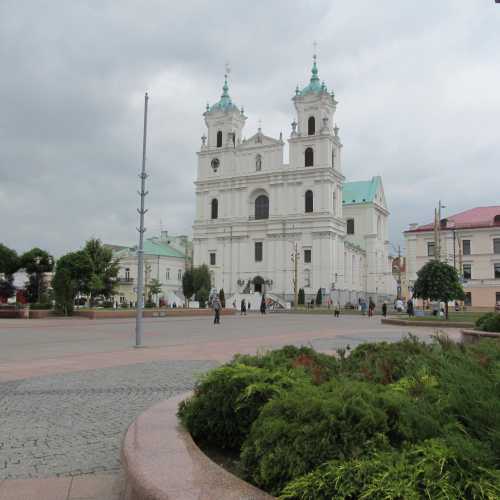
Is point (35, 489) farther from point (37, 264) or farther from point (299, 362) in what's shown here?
point (37, 264)

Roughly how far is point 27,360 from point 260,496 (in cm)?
1107

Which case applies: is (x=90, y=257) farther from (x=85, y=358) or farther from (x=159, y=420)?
(x=159, y=420)

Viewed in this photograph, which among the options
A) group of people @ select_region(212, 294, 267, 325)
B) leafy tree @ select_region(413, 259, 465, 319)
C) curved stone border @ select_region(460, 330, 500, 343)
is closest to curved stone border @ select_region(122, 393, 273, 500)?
curved stone border @ select_region(460, 330, 500, 343)

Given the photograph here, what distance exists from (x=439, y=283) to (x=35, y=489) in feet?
93.1

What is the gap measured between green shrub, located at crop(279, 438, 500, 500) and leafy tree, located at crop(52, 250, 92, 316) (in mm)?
37304

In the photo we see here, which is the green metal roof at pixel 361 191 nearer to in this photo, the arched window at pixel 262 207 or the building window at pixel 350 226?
the building window at pixel 350 226

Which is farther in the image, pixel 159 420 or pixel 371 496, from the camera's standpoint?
pixel 159 420

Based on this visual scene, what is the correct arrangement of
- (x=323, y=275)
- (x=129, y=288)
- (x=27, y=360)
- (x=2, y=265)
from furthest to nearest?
(x=129, y=288), (x=323, y=275), (x=2, y=265), (x=27, y=360)

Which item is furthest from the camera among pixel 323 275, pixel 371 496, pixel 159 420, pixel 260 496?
pixel 323 275

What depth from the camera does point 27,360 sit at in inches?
496

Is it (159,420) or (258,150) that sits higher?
(258,150)

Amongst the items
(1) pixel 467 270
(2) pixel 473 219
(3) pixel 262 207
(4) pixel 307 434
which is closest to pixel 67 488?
(4) pixel 307 434

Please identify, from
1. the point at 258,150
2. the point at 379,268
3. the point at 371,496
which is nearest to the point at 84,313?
the point at 371,496

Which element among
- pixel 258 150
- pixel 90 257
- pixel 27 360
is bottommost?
pixel 27 360
